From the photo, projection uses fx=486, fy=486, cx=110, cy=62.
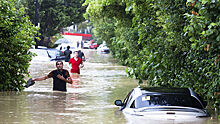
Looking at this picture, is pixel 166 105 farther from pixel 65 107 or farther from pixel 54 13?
pixel 54 13

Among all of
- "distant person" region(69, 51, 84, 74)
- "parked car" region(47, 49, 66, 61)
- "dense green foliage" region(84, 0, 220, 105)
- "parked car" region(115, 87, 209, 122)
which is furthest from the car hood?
"parked car" region(47, 49, 66, 61)

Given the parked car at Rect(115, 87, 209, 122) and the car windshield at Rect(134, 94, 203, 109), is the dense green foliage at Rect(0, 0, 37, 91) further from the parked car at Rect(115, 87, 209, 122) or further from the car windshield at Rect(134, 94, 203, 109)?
the car windshield at Rect(134, 94, 203, 109)

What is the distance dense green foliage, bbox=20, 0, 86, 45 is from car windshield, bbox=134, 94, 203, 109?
41.0 m

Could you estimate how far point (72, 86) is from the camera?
19.4 m

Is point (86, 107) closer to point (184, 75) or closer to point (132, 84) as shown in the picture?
point (184, 75)

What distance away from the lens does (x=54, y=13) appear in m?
51.9

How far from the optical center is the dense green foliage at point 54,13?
50969 millimetres


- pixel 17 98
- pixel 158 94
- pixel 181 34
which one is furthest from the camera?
pixel 17 98

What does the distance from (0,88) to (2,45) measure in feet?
4.52

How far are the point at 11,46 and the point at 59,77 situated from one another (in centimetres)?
213

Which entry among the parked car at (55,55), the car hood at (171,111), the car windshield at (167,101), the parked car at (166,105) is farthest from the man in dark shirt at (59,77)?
the parked car at (55,55)

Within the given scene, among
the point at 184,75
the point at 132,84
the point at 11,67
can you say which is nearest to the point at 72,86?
the point at 132,84

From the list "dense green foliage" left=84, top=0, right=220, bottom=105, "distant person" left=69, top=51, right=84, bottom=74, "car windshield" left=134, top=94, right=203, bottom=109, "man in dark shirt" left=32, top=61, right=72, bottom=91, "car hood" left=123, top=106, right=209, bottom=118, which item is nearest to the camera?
"car hood" left=123, top=106, right=209, bottom=118

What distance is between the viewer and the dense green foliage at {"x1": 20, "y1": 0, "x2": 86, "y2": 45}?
51.0 m
